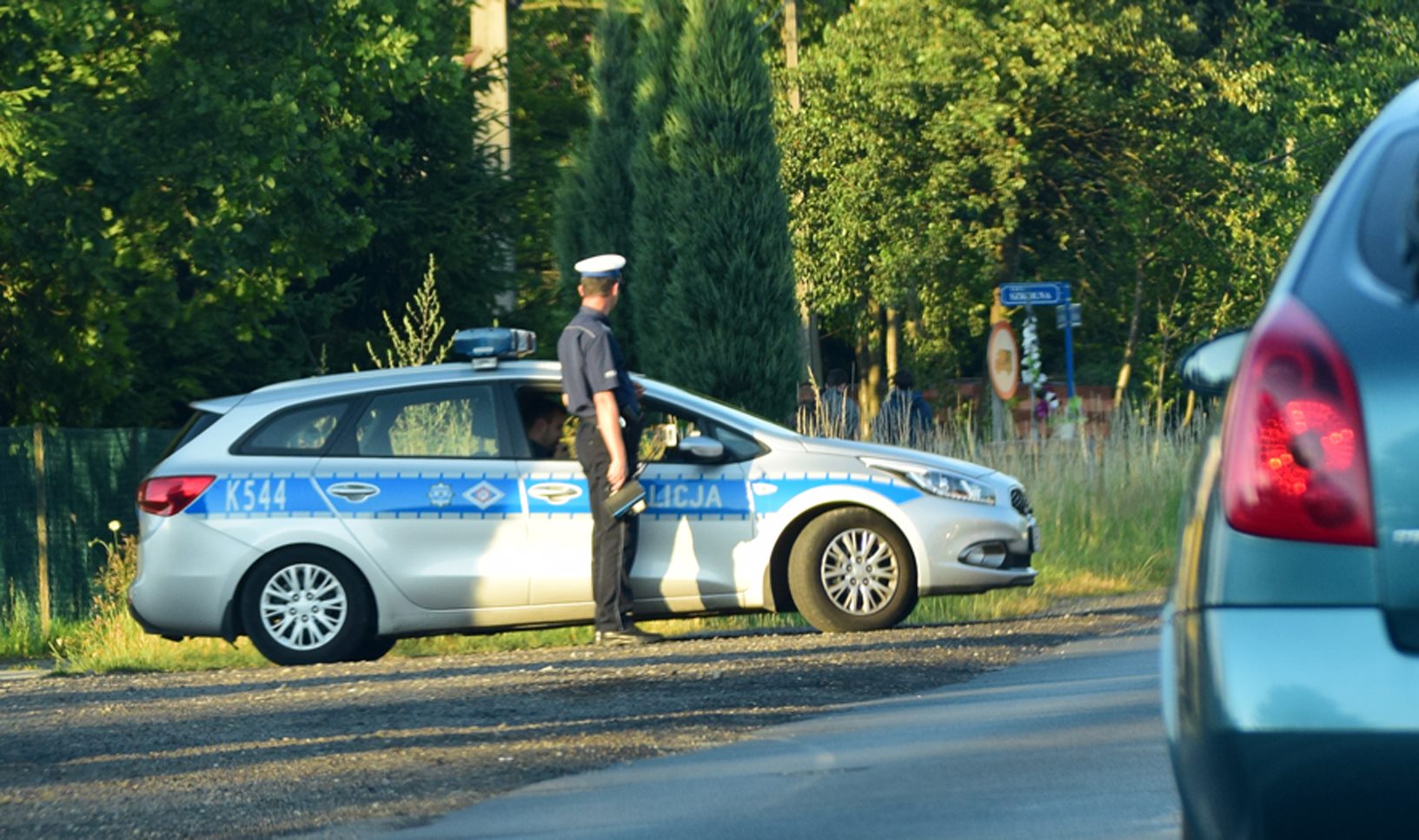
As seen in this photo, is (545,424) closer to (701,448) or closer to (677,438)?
(677,438)

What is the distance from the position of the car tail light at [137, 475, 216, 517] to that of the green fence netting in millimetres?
6930

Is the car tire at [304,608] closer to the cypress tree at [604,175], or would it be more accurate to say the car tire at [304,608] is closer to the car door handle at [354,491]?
the car door handle at [354,491]

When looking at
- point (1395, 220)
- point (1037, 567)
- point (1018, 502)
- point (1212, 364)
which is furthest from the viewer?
point (1037, 567)

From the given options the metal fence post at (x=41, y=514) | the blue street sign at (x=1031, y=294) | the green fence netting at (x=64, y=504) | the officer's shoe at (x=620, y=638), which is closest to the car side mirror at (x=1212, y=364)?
the officer's shoe at (x=620, y=638)

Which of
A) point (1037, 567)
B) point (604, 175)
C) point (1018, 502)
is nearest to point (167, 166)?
point (604, 175)

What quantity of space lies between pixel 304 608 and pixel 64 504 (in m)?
8.26

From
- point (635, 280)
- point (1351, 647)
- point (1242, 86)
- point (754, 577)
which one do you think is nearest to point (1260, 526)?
point (1351, 647)

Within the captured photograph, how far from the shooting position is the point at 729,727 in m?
8.28

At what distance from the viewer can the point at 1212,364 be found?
4395mm

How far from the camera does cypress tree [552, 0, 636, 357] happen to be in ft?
82.2

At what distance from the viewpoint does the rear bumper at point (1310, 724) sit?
323 centimetres

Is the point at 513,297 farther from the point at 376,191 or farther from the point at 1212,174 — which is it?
the point at 1212,174

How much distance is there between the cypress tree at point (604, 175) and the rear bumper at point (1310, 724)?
21.6 m

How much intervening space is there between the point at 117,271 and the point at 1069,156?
2356 cm
